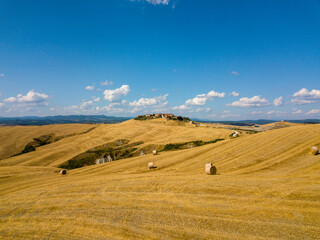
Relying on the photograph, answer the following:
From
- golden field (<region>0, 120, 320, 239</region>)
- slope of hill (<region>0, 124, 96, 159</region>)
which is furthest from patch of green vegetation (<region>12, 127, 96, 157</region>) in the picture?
golden field (<region>0, 120, 320, 239</region>)

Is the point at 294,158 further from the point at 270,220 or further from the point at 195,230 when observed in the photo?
the point at 195,230

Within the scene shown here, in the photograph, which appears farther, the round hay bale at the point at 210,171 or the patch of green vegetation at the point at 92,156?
the patch of green vegetation at the point at 92,156

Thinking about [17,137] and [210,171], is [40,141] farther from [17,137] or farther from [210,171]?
[210,171]

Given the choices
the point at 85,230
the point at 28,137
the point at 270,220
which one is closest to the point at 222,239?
the point at 270,220

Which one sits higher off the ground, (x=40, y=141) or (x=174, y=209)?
(x=174, y=209)

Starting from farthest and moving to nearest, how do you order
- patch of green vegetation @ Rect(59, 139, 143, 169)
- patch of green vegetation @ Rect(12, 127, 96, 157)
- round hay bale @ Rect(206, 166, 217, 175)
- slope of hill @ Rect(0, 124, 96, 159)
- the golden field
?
patch of green vegetation @ Rect(12, 127, 96, 157), slope of hill @ Rect(0, 124, 96, 159), patch of green vegetation @ Rect(59, 139, 143, 169), round hay bale @ Rect(206, 166, 217, 175), the golden field

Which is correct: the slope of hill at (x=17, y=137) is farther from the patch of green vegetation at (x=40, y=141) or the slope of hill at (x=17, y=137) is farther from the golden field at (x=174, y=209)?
the golden field at (x=174, y=209)

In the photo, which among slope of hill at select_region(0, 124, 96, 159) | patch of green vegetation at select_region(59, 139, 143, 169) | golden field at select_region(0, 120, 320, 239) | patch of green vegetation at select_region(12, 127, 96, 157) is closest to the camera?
golden field at select_region(0, 120, 320, 239)

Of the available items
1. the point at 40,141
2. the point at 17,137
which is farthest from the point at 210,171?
the point at 17,137

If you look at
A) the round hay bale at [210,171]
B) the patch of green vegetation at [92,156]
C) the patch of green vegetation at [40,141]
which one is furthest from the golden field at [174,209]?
the patch of green vegetation at [40,141]

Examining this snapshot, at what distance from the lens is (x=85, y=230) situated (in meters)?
10.5

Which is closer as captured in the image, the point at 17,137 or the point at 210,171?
the point at 210,171

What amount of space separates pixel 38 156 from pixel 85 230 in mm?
57871

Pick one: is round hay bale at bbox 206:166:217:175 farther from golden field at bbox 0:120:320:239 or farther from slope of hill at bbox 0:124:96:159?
slope of hill at bbox 0:124:96:159
